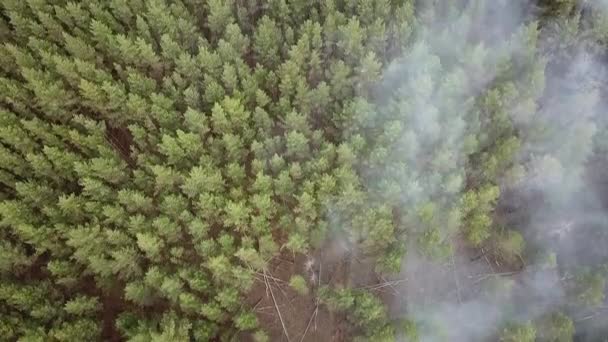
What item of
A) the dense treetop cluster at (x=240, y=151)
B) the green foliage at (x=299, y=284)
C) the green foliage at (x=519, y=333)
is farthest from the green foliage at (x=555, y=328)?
the green foliage at (x=299, y=284)

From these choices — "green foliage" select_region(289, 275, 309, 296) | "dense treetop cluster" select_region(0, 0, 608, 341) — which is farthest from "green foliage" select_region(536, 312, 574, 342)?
"green foliage" select_region(289, 275, 309, 296)

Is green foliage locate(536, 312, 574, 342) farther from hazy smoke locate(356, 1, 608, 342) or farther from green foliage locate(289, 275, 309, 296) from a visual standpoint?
green foliage locate(289, 275, 309, 296)

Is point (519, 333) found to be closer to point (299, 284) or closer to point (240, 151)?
point (299, 284)

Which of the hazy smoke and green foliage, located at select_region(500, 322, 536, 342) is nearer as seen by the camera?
green foliage, located at select_region(500, 322, 536, 342)

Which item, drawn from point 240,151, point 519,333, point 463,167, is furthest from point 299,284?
point 519,333

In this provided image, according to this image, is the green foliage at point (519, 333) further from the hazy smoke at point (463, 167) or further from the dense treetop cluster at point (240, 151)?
the hazy smoke at point (463, 167)

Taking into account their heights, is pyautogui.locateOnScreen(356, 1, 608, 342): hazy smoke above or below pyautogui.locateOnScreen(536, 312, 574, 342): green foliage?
above

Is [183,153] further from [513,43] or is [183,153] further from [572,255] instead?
[572,255]

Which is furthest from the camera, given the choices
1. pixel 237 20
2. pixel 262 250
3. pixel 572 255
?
pixel 237 20

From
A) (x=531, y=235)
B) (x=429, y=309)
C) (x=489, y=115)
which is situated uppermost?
(x=489, y=115)

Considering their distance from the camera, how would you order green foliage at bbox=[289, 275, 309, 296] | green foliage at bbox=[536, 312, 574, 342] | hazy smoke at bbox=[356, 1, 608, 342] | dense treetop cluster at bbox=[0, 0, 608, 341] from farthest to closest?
hazy smoke at bbox=[356, 1, 608, 342], green foliage at bbox=[289, 275, 309, 296], dense treetop cluster at bbox=[0, 0, 608, 341], green foliage at bbox=[536, 312, 574, 342]

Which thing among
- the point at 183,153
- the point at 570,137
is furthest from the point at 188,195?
the point at 570,137
